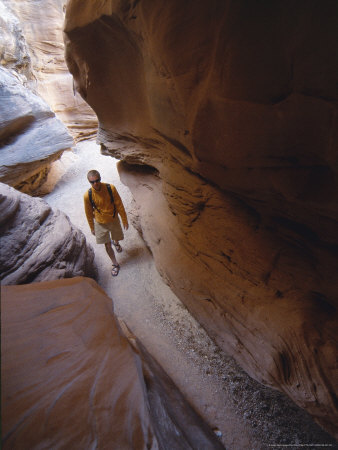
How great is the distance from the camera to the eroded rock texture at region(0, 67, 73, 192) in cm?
538

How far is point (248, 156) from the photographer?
1.77 meters

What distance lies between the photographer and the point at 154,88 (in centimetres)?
233

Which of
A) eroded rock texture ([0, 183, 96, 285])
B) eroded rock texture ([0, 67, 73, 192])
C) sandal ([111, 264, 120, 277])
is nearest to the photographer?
eroded rock texture ([0, 183, 96, 285])

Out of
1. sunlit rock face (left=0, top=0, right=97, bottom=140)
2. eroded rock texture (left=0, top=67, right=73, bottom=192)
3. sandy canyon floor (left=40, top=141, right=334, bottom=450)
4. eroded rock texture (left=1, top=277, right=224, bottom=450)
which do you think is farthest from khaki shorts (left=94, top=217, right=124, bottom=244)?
sunlit rock face (left=0, top=0, right=97, bottom=140)

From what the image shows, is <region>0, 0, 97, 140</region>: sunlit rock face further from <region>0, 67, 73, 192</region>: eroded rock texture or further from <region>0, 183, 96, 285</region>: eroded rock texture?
<region>0, 183, 96, 285</region>: eroded rock texture

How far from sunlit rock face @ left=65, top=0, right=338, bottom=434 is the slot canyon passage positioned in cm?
1

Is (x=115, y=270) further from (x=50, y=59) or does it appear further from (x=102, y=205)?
(x=50, y=59)

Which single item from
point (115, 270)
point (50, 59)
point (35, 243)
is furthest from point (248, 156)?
point (50, 59)

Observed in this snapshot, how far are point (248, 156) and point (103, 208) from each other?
2.40 m

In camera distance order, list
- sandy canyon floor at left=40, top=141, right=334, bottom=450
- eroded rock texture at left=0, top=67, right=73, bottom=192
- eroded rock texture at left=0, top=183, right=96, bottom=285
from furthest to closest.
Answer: eroded rock texture at left=0, top=67, right=73, bottom=192 < eroded rock texture at left=0, top=183, right=96, bottom=285 < sandy canyon floor at left=40, top=141, right=334, bottom=450

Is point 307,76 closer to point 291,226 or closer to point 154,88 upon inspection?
point 291,226

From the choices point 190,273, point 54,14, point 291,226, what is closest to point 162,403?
point 190,273

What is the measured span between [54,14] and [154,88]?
1038 centimetres

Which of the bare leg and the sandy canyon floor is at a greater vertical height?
the bare leg
